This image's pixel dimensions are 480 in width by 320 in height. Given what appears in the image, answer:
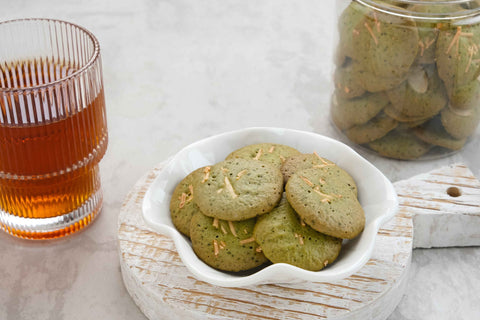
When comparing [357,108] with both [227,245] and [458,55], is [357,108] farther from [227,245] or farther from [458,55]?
[227,245]

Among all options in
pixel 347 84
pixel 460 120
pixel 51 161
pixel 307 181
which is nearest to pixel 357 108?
pixel 347 84

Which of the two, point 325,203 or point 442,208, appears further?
point 442,208

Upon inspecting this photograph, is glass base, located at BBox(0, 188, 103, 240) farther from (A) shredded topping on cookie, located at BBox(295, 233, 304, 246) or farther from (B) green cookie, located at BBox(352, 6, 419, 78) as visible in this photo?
(B) green cookie, located at BBox(352, 6, 419, 78)

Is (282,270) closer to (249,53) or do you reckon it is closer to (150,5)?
(249,53)

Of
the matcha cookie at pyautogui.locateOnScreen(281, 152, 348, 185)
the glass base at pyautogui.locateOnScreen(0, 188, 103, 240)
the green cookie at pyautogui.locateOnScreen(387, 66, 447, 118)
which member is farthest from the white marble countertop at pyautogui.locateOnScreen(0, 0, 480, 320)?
the matcha cookie at pyautogui.locateOnScreen(281, 152, 348, 185)

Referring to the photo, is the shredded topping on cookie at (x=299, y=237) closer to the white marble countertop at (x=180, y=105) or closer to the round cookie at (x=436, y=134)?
the white marble countertop at (x=180, y=105)

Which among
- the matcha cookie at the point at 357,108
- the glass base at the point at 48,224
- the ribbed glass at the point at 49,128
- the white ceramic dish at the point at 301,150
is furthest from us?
the matcha cookie at the point at 357,108

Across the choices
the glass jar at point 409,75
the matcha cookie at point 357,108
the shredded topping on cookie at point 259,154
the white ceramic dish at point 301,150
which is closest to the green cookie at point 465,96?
the glass jar at point 409,75
